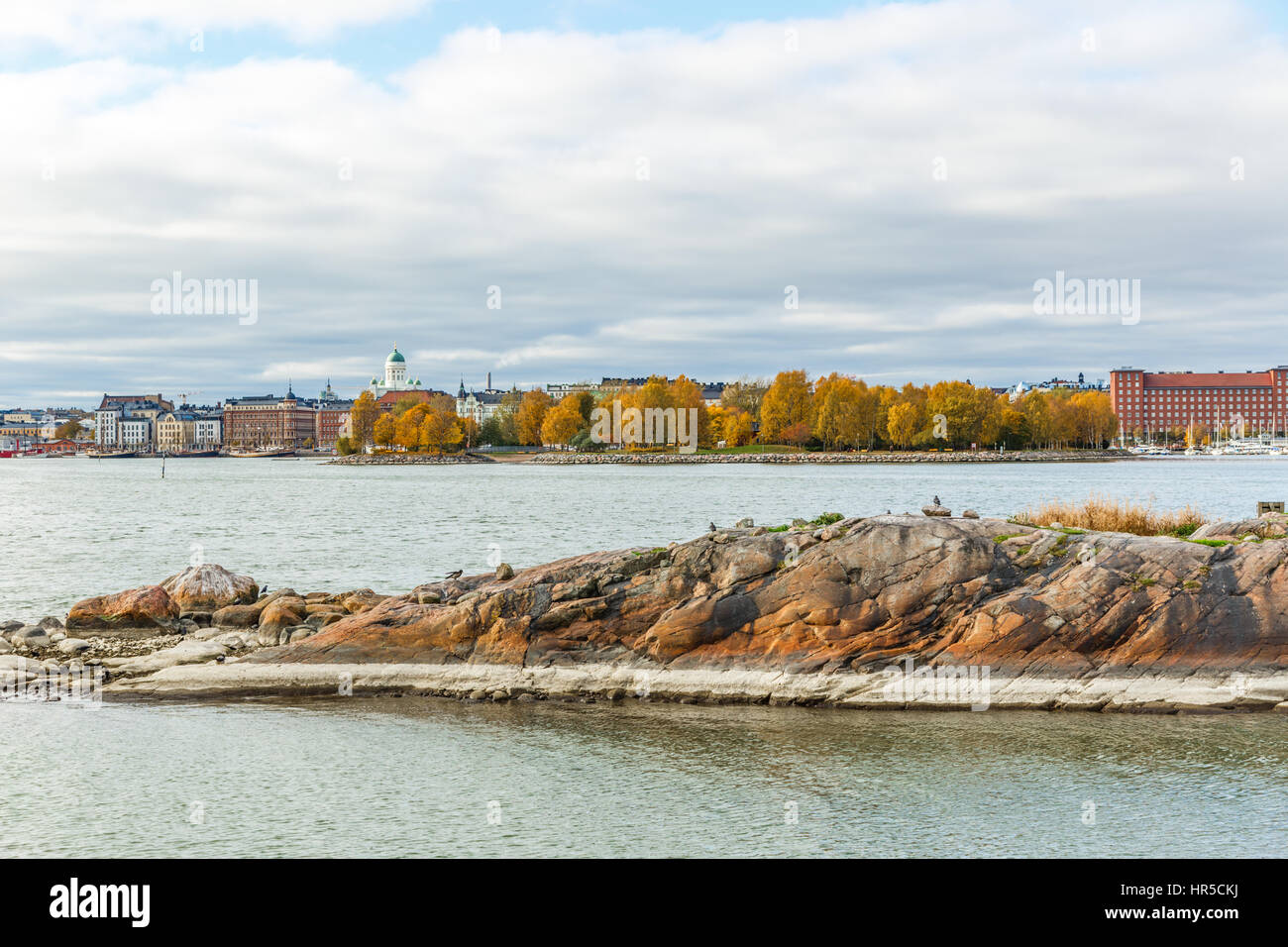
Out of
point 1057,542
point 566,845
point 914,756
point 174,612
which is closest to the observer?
point 566,845

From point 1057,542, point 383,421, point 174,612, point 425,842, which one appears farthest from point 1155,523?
point 383,421

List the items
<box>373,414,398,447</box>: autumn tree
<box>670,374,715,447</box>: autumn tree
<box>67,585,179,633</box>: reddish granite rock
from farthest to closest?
<box>373,414,398,447</box>: autumn tree, <box>670,374,715,447</box>: autumn tree, <box>67,585,179,633</box>: reddish granite rock

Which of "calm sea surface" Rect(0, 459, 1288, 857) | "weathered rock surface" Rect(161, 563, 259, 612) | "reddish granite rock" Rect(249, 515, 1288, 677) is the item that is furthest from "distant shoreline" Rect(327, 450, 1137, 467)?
"calm sea surface" Rect(0, 459, 1288, 857)

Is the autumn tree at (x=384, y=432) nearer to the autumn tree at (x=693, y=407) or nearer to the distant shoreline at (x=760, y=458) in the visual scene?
the distant shoreline at (x=760, y=458)

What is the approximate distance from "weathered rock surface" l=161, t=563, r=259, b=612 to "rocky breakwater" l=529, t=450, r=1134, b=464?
139 metres

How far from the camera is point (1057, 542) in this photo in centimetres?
1989

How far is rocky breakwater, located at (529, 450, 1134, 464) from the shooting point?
536 ft

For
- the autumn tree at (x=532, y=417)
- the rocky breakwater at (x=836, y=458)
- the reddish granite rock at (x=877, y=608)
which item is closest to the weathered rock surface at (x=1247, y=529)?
the reddish granite rock at (x=877, y=608)

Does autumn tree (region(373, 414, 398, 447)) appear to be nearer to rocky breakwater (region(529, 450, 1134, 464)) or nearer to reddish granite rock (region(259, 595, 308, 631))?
rocky breakwater (region(529, 450, 1134, 464))

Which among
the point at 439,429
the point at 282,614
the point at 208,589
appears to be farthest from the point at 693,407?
the point at 282,614

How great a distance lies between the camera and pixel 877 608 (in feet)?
61.9

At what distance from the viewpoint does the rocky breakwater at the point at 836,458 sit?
163m
